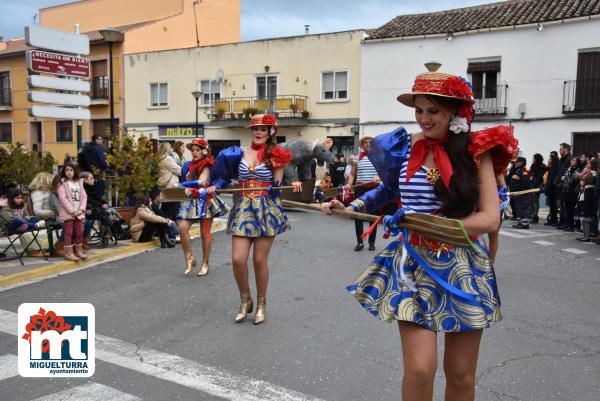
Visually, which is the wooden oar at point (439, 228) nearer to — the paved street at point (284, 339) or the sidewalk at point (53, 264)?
the paved street at point (284, 339)

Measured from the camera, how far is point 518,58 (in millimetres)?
21438

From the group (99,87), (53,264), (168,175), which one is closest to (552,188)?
(168,175)

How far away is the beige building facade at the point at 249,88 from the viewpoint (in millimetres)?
25953

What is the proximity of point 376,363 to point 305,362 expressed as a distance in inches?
21.8

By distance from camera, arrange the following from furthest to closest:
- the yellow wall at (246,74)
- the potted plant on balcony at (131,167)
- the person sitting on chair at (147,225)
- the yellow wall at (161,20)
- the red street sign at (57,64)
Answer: the yellow wall at (161,20)
the yellow wall at (246,74)
the red street sign at (57,64)
the potted plant on balcony at (131,167)
the person sitting on chair at (147,225)

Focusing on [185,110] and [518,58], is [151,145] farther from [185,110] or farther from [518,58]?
[185,110]

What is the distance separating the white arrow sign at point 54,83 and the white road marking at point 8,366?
24.9 ft

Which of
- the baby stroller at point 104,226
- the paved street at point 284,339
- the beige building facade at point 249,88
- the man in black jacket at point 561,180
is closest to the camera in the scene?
the paved street at point 284,339

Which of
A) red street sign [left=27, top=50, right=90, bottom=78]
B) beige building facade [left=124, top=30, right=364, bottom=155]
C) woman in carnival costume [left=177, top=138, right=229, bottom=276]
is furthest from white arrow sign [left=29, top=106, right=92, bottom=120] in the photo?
beige building facade [left=124, top=30, right=364, bottom=155]

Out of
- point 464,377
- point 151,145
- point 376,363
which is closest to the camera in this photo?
point 464,377

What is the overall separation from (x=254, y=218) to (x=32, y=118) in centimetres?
3558

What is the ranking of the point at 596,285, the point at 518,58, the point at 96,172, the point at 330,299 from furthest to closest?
the point at 518,58, the point at 96,172, the point at 596,285, the point at 330,299

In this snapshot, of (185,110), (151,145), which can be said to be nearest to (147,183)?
(151,145)

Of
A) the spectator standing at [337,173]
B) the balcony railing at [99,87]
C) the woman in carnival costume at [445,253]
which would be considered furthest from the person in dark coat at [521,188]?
A: the balcony railing at [99,87]
